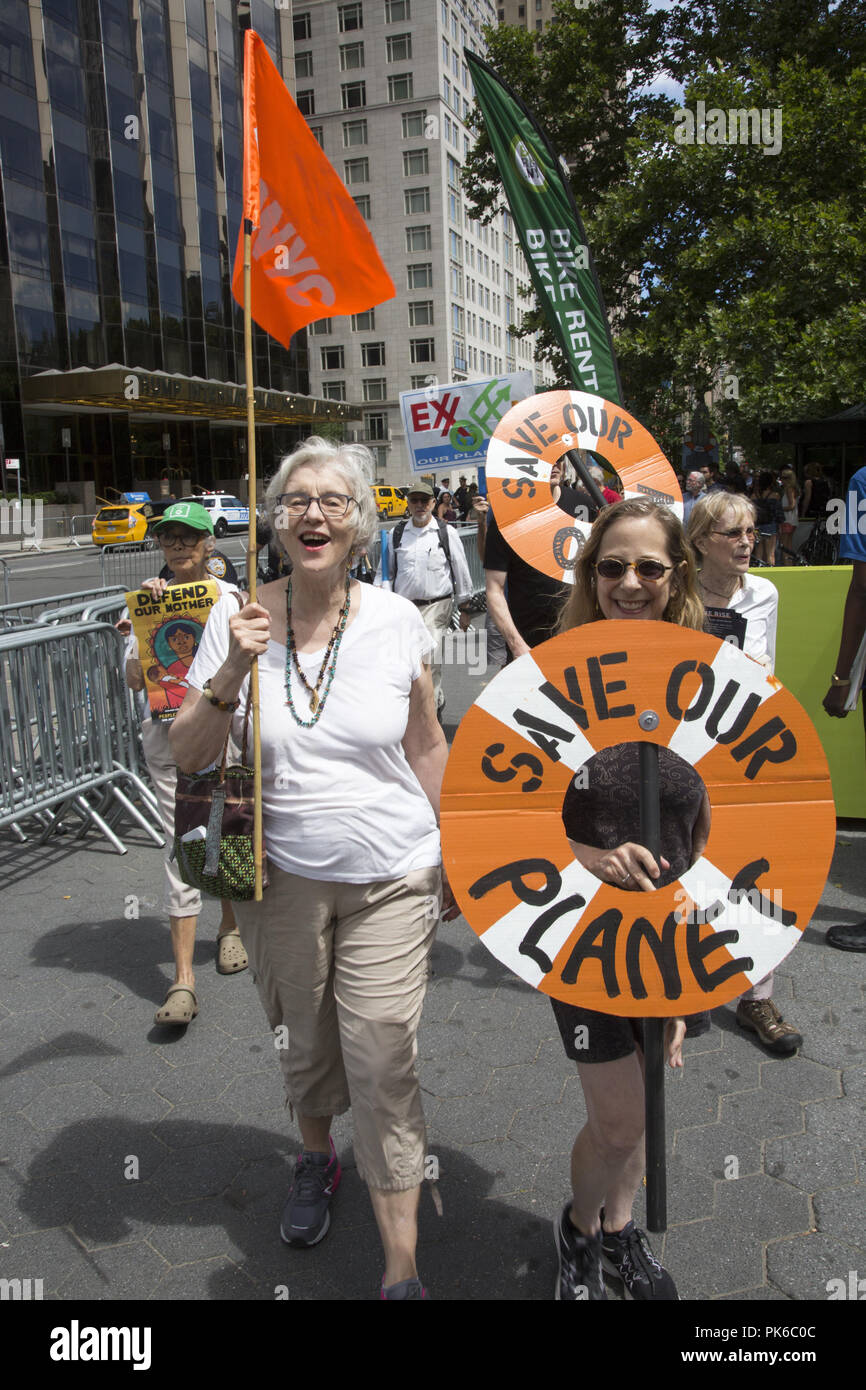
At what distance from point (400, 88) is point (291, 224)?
77029 millimetres

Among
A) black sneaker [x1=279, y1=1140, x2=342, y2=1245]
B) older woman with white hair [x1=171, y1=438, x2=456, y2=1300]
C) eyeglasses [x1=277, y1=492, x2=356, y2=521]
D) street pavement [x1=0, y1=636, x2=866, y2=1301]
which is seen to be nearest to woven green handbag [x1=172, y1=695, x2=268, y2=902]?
older woman with white hair [x1=171, y1=438, x2=456, y2=1300]

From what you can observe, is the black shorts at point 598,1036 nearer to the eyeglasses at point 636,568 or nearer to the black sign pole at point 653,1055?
the black sign pole at point 653,1055

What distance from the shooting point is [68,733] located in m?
5.46

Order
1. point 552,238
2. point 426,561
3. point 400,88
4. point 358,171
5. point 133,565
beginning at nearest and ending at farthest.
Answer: point 552,238, point 426,561, point 133,565, point 400,88, point 358,171

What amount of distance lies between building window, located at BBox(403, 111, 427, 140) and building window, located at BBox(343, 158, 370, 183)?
3.39 m

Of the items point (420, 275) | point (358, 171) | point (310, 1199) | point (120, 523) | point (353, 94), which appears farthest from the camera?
point (420, 275)

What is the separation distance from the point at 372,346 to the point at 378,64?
19052 mm

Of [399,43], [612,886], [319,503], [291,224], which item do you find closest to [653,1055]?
[612,886]

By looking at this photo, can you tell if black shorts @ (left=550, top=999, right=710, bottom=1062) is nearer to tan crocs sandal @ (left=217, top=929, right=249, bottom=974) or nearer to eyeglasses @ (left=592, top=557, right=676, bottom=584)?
eyeglasses @ (left=592, top=557, right=676, bottom=584)

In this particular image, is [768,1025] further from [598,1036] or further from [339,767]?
[339,767]

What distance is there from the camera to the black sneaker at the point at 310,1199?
2.43 meters
